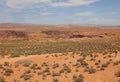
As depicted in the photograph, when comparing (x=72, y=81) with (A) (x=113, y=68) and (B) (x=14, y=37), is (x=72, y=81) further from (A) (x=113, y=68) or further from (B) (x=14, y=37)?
(B) (x=14, y=37)

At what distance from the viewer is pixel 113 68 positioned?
1909cm

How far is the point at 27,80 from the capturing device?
56.7 ft

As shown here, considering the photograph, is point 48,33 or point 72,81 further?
point 48,33

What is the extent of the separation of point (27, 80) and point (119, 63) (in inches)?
309

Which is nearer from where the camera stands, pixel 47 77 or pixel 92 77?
pixel 92 77

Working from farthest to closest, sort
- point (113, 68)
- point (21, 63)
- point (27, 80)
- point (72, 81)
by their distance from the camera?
point (21, 63), point (113, 68), point (27, 80), point (72, 81)

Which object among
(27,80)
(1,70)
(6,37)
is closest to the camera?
(27,80)

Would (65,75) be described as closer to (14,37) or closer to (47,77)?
(47,77)

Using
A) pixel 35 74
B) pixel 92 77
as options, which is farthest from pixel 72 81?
pixel 35 74

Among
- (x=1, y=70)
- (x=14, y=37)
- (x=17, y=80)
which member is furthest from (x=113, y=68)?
(x=14, y=37)

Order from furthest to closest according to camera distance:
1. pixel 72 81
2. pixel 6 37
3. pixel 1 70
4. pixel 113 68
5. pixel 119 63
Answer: pixel 6 37
pixel 1 70
pixel 119 63
pixel 113 68
pixel 72 81

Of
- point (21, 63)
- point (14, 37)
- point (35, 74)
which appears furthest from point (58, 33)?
point (35, 74)

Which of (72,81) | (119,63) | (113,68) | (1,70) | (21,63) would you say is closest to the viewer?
(72,81)

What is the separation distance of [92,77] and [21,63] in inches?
434
